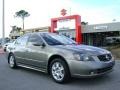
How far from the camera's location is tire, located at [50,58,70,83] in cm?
693

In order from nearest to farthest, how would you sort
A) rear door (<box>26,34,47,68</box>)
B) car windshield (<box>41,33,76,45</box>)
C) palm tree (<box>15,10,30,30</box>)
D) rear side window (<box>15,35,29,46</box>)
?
rear door (<box>26,34,47,68</box>) < car windshield (<box>41,33,76,45</box>) < rear side window (<box>15,35,29,46</box>) < palm tree (<box>15,10,30,30</box>)

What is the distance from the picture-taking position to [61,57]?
23.4 ft

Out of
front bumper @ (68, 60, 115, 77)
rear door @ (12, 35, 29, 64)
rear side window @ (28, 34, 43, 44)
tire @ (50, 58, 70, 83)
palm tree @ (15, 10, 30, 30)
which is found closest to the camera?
front bumper @ (68, 60, 115, 77)

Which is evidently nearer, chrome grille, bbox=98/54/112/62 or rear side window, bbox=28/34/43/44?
chrome grille, bbox=98/54/112/62

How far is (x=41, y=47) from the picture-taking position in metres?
7.85

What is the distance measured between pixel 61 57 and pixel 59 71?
1.42 feet

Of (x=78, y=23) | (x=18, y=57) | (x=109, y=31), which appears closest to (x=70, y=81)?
(x=18, y=57)

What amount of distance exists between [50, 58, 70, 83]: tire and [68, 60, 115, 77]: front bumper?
21 cm

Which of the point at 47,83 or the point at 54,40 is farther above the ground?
the point at 54,40

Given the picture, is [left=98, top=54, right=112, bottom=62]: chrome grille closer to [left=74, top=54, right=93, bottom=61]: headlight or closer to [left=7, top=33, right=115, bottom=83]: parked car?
[left=7, top=33, right=115, bottom=83]: parked car

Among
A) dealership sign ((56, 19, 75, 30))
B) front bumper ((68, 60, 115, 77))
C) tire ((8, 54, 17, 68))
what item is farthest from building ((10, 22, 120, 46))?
front bumper ((68, 60, 115, 77))

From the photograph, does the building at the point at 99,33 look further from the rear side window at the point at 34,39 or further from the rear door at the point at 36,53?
the rear door at the point at 36,53

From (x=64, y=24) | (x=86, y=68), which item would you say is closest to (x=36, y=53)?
(x=86, y=68)

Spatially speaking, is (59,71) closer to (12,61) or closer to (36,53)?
(36,53)
